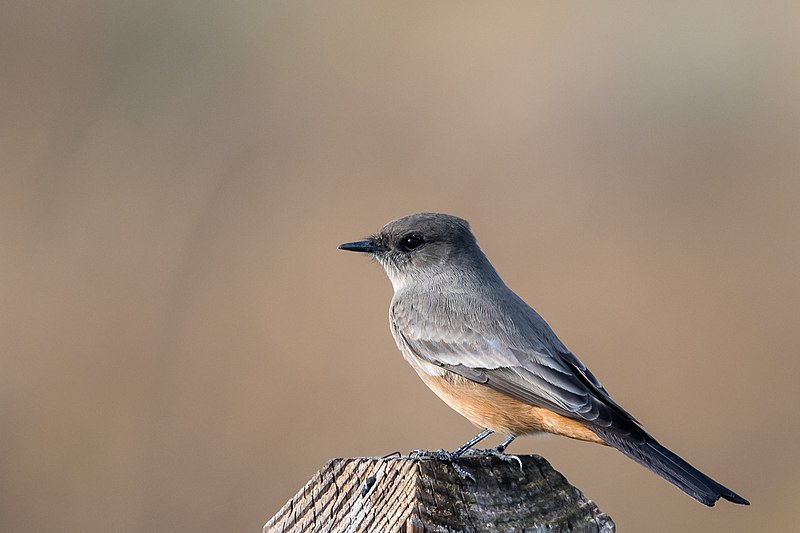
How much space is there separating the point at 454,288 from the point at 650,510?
98.4 inches

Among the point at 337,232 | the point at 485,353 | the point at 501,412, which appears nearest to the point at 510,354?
the point at 485,353

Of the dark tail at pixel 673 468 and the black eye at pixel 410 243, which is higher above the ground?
the black eye at pixel 410 243

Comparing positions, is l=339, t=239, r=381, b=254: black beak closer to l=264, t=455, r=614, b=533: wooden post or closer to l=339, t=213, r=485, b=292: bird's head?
l=339, t=213, r=485, b=292: bird's head

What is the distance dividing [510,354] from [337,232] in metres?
4.46

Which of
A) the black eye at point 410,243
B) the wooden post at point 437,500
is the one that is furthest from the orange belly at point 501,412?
the wooden post at point 437,500

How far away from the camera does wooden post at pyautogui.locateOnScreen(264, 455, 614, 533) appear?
271cm

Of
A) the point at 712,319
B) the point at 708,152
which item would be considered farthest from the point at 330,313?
the point at 708,152

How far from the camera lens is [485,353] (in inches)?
215

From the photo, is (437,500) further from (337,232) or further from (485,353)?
(337,232)

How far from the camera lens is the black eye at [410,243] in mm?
6633

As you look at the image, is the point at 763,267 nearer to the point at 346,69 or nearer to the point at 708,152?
the point at 708,152

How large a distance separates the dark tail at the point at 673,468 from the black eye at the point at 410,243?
7.17 ft

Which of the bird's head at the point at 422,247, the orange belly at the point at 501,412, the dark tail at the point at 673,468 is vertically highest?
the bird's head at the point at 422,247

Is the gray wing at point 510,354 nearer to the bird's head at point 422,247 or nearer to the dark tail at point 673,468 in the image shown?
the dark tail at point 673,468
